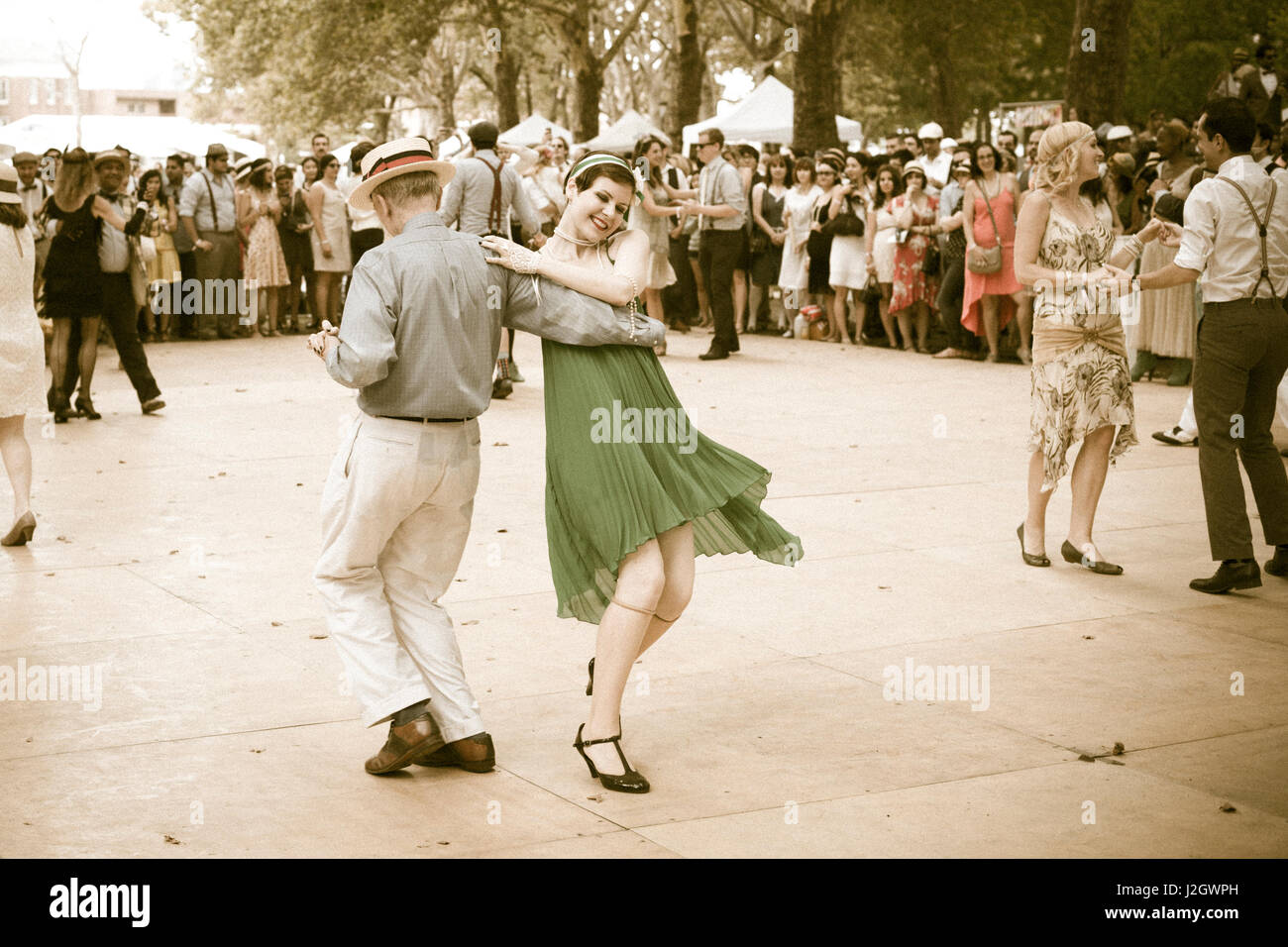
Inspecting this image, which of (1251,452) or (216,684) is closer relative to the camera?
(216,684)

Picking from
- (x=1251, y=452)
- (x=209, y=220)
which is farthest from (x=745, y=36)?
(x=1251, y=452)

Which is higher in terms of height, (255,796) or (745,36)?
(745,36)

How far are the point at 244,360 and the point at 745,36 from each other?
1228 inches

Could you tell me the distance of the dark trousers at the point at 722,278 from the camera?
1612 cm

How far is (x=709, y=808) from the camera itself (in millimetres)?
4707

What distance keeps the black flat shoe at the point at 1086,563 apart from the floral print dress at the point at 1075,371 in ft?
0.99

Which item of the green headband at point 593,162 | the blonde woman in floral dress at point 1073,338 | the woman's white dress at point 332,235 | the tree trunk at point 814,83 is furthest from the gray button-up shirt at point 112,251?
the tree trunk at point 814,83

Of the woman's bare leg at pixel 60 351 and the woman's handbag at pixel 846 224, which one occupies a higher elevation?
the woman's handbag at pixel 846 224

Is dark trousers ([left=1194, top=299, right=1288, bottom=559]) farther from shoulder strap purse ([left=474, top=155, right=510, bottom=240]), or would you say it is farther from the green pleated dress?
shoulder strap purse ([left=474, top=155, right=510, bottom=240])

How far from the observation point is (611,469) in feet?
15.9

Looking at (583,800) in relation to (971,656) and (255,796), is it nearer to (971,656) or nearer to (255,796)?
(255,796)

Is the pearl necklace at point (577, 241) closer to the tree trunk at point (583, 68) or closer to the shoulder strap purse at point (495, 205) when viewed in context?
the shoulder strap purse at point (495, 205)
